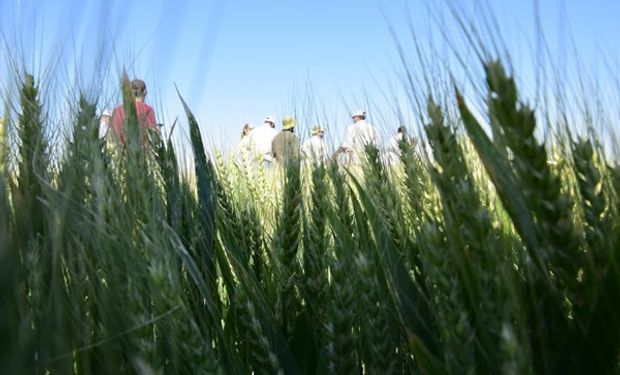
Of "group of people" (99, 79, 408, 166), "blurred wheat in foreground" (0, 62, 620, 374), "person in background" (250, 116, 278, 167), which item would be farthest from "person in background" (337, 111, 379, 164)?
"person in background" (250, 116, 278, 167)

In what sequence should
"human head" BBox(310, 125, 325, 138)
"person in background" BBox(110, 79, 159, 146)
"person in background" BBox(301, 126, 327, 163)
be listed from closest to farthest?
"person in background" BBox(110, 79, 159, 146) → "person in background" BBox(301, 126, 327, 163) → "human head" BBox(310, 125, 325, 138)

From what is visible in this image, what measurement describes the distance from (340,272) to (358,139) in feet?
2.36

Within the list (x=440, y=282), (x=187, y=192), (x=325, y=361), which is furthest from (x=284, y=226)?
(x=440, y=282)

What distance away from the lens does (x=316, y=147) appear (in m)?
1.24

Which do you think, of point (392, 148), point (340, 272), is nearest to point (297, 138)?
point (392, 148)

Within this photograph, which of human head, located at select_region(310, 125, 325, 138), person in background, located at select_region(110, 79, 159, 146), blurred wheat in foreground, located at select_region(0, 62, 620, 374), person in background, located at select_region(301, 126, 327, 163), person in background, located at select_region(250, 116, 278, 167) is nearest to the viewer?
blurred wheat in foreground, located at select_region(0, 62, 620, 374)

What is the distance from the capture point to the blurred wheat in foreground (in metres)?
0.61

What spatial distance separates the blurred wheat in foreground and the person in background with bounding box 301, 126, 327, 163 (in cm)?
17

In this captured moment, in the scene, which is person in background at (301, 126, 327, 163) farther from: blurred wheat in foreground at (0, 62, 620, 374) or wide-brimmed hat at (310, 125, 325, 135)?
blurred wheat in foreground at (0, 62, 620, 374)

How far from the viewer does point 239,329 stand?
2.72 ft

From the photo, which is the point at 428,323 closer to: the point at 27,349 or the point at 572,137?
the point at 572,137

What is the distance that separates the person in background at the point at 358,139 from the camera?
1307 millimetres

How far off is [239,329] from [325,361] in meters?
0.12

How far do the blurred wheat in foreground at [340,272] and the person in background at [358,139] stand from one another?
0.31m
